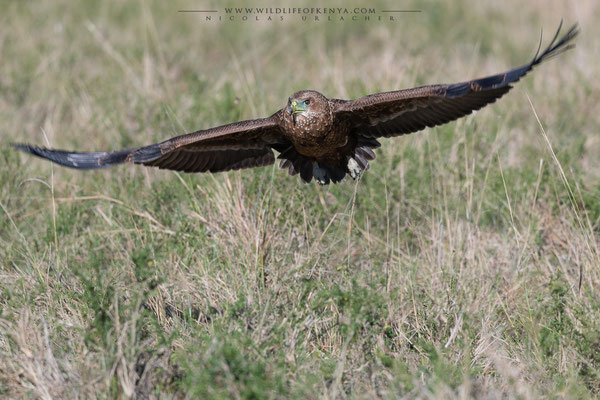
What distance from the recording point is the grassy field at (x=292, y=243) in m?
3.73

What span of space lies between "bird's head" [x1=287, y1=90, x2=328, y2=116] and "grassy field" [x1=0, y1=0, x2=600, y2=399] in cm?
47

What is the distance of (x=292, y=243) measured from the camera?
16.6ft

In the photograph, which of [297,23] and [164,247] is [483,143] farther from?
[297,23]

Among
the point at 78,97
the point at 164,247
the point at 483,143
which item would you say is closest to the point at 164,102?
the point at 78,97

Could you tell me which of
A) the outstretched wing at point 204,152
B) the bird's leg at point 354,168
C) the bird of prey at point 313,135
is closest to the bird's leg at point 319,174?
the bird of prey at point 313,135

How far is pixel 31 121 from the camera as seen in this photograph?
277 inches

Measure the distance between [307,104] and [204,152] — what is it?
2.61 feet

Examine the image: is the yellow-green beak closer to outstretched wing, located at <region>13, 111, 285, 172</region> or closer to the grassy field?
outstretched wing, located at <region>13, 111, 285, 172</region>

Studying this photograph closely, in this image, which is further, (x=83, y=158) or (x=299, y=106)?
(x=299, y=106)

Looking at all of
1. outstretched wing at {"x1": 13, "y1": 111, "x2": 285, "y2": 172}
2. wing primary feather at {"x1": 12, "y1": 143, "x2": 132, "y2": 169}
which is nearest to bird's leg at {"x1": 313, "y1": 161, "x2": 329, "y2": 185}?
outstretched wing at {"x1": 13, "y1": 111, "x2": 285, "y2": 172}

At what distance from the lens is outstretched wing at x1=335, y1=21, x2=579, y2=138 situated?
4160 mm

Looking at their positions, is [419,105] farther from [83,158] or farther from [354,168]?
[83,158]

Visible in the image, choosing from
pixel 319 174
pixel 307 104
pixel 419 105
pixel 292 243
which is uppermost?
pixel 307 104

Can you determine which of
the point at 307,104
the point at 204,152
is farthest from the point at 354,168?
the point at 204,152
